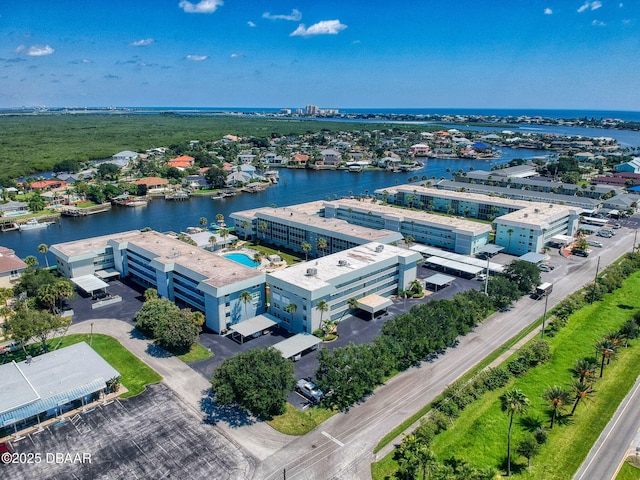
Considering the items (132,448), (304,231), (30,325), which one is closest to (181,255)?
(30,325)

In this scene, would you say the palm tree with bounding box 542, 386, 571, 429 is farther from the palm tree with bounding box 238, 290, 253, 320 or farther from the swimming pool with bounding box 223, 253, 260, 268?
the swimming pool with bounding box 223, 253, 260, 268

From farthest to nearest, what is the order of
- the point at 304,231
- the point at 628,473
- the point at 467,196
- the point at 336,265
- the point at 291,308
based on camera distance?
1. the point at 467,196
2. the point at 304,231
3. the point at 336,265
4. the point at 291,308
5. the point at 628,473

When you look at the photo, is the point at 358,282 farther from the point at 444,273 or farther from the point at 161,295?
the point at 161,295

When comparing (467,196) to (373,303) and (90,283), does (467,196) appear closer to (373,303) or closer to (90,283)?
(373,303)

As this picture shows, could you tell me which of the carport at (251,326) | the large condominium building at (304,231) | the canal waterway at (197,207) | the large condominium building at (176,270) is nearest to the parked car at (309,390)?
the carport at (251,326)

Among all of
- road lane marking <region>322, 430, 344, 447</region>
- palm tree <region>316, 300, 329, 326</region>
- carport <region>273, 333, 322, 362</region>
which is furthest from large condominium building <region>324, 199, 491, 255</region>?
road lane marking <region>322, 430, 344, 447</region>

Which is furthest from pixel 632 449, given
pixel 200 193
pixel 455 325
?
pixel 200 193
